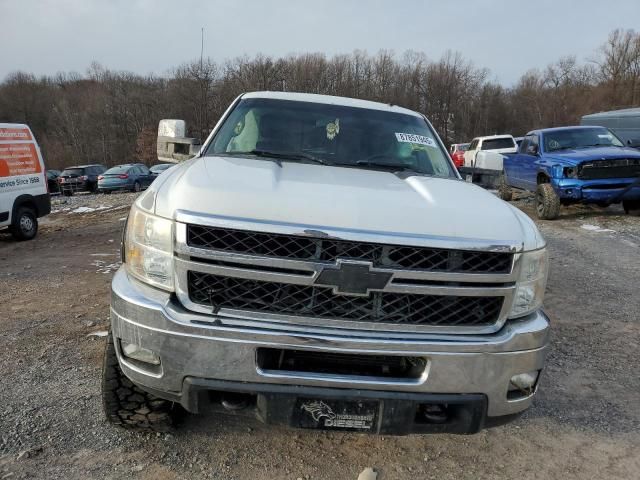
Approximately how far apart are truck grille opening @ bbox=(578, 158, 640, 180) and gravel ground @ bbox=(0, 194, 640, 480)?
5.43m

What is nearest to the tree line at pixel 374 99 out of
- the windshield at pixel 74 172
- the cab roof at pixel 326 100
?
the windshield at pixel 74 172

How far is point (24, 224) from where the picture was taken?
984cm

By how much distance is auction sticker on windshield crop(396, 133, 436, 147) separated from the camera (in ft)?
11.8

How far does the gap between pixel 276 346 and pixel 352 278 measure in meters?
0.41

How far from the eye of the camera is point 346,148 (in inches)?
135

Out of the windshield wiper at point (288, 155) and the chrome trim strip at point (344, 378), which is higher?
the windshield wiper at point (288, 155)

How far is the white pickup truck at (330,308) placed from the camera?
6.64 ft

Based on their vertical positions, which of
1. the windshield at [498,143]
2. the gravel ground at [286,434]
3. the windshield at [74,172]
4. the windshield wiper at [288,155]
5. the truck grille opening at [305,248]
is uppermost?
the windshield wiper at [288,155]

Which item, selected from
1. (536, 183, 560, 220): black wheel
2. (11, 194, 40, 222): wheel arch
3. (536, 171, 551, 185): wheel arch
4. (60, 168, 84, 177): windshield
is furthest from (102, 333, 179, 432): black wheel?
(60, 168, 84, 177): windshield

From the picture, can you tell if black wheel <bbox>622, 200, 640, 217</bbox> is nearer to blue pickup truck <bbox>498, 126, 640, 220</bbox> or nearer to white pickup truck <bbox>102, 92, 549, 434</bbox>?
blue pickup truck <bbox>498, 126, 640, 220</bbox>

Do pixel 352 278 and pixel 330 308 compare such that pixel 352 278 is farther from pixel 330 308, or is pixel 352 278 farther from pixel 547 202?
pixel 547 202

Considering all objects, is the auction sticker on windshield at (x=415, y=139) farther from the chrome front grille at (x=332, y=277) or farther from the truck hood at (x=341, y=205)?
the chrome front grille at (x=332, y=277)

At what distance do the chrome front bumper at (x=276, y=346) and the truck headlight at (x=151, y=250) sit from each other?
0.07 m

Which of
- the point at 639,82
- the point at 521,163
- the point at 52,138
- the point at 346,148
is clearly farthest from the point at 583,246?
the point at 52,138
